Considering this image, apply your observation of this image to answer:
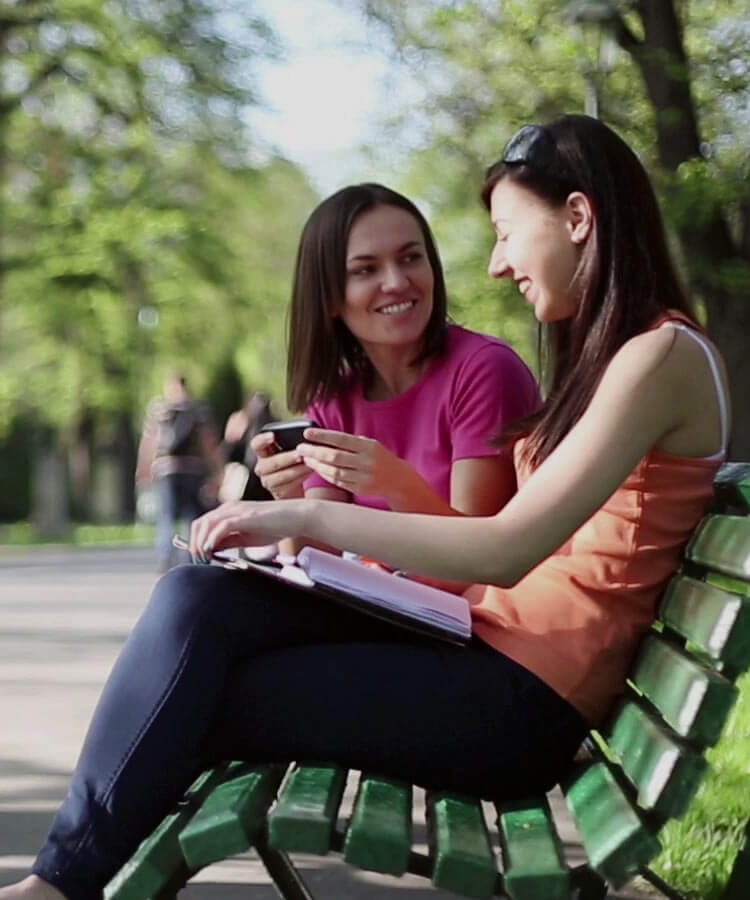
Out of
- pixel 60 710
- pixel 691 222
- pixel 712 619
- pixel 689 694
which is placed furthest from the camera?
pixel 691 222

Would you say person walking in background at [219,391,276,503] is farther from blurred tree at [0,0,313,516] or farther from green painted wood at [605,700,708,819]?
blurred tree at [0,0,313,516]

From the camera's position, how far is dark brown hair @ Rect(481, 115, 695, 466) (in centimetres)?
324

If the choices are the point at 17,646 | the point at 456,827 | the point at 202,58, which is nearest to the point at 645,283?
the point at 456,827

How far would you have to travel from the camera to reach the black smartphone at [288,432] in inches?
143

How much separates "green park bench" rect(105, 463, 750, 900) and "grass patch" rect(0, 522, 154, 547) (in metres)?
26.4

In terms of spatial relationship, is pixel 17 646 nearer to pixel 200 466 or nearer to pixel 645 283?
pixel 200 466

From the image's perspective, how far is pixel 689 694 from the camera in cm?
275

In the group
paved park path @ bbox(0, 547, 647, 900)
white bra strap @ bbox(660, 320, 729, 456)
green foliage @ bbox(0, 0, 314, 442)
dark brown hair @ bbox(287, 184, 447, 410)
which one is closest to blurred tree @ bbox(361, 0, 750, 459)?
paved park path @ bbox(0, 547, 647, 900)

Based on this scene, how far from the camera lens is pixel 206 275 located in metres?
33.8

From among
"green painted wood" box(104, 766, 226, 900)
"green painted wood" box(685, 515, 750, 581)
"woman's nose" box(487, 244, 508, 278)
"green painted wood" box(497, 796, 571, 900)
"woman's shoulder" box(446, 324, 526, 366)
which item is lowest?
"green painted wood" box(104, 766, 226, 900)

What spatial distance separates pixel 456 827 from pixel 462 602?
18.8 inches

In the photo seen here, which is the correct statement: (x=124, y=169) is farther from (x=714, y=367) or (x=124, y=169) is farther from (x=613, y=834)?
(x=613, y=834)

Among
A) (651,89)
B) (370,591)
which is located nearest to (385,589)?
(370,591)

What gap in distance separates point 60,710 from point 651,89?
7.71 meters
